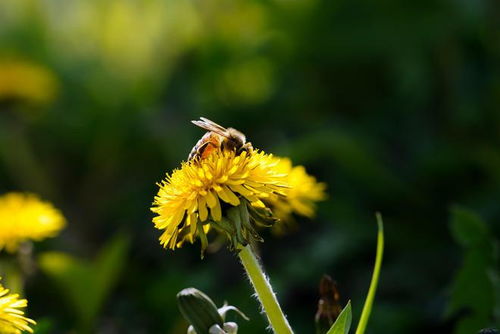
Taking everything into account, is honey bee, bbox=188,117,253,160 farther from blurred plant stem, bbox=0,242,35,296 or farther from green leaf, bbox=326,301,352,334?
blurred plant stem, bbox=0,242,35,296

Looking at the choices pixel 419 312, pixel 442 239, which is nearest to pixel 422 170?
pixel 442 239

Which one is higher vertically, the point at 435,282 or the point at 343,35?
the point at 343,35

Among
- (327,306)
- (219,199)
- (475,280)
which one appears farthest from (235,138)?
(475,280)

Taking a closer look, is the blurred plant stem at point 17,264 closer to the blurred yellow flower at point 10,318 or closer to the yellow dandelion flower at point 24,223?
the yellow dandelion flower at point 24,223

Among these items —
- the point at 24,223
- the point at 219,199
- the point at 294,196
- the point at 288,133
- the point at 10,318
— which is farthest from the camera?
the point at 288,133

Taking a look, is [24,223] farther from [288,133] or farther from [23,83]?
[23,83]

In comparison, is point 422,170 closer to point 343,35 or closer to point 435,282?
point 435,282
